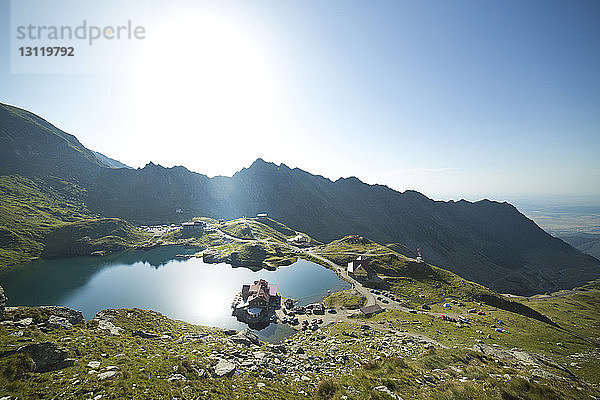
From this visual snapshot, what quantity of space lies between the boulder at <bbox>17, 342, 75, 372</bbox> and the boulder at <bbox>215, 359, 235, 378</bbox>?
44.2ft

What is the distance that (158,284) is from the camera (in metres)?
94.1

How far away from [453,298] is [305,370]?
70377 mm

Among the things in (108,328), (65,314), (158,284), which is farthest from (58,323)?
(158,284)

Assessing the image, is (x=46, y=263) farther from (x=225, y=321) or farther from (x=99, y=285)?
(x=225, y=321)

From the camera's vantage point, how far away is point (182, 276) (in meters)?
105

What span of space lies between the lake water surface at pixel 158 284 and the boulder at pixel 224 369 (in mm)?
28410

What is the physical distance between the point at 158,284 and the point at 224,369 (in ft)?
293

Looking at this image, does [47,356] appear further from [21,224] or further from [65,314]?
[21,224]

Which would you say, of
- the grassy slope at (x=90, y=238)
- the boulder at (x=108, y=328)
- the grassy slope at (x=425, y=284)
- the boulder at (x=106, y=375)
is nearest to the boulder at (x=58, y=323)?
the boulder at (x=108, y=328)

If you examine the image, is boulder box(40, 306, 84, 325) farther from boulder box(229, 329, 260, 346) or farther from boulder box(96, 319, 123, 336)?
boulder box(229, 329, 260, 346)

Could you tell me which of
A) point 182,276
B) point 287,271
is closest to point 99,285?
point 182,276

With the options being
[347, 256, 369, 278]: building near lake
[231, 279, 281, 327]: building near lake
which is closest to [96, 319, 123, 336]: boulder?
[231, 279, 281, 327]: building near lake

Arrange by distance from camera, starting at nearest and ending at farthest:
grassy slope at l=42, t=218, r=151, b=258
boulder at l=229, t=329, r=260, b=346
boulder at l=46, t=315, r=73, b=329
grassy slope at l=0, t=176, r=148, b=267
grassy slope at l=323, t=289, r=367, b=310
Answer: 1. boulder at l=46, t=315, r=73, b=329
2. boulder at l=229, t=329, r=260, b=346
3. grassy slope at l=323, t=289, r=367, b=310
4. grassy slope at l=0, t=176, r=148, b=267
5. grassy slope at l=42, t=218, r=151, b=258

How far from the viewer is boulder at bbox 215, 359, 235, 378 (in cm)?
2291
